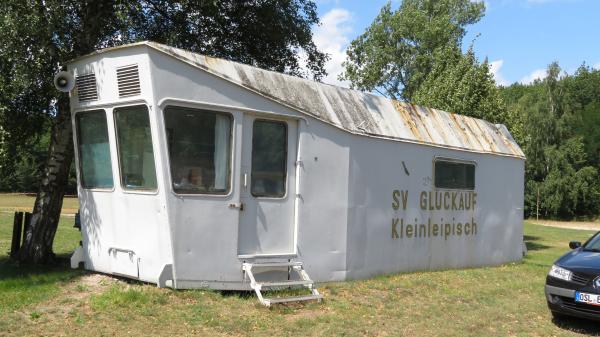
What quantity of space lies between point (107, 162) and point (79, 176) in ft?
2.42

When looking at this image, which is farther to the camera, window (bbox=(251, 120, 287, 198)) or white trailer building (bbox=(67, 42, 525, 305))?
window (bbox=(251, 120, 287, 198))

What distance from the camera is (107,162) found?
8.39 m

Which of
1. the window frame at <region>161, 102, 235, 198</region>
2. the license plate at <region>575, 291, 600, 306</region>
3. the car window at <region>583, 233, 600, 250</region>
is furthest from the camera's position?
the car window at <region>583, 233, 600, 250</region>

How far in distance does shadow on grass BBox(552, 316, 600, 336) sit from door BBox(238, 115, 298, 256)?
12.9 feet

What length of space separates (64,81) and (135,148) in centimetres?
161

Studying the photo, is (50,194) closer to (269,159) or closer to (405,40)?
(269,159)

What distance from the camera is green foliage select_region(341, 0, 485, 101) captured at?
4494 centimetres

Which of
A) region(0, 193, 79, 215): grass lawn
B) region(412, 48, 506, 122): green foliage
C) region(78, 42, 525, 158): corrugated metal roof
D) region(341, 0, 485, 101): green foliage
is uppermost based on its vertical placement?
region(341, 0, 485, 101): green foliage

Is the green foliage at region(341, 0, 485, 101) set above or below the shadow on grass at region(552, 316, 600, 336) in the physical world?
above

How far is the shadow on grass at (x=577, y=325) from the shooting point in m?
7.69

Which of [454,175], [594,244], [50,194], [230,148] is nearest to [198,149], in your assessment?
[230,148]

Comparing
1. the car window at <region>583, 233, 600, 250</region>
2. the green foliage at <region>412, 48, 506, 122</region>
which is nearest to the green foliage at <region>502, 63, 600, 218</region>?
the green foliage at <region>412, 48, 506, 122</region>

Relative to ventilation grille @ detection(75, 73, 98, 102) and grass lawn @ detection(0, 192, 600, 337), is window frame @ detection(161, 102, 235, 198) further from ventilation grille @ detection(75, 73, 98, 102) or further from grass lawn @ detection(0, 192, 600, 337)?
ventilation grille @ detection(75, 73, 98, 102)

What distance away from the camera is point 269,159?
850 centimetres
